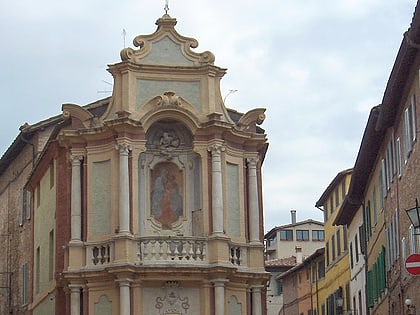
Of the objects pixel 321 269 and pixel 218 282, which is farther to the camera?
pixel 321 269

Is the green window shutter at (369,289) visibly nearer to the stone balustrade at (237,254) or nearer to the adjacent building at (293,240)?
the stone balustrade at (237,254)

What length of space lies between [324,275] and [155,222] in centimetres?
3233

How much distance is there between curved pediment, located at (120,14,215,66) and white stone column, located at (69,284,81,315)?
851 centimetres

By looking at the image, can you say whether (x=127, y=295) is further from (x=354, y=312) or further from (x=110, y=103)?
(x=354, y=312)

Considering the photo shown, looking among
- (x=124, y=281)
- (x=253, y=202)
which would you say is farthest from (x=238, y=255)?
(x=124, y=281)

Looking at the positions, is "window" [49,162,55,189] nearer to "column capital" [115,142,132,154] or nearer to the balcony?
the balcony

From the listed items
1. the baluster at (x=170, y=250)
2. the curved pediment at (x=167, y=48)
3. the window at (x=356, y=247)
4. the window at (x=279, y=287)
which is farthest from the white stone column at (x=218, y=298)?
the window at (x=279, y=287)

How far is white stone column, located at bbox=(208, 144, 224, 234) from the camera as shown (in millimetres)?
37906

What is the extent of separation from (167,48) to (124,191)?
5.82m

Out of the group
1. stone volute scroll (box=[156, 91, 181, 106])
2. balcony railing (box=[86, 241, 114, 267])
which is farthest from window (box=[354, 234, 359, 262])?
balcony railing (box=[86, 241, 114, 267])

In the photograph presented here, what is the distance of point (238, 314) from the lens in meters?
38.3

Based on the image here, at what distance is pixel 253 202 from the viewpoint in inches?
1555

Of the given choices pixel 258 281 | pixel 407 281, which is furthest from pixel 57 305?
pixel 407 281

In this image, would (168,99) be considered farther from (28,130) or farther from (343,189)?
(343,189)
